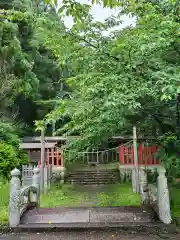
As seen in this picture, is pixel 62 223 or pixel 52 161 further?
pixel 52 161

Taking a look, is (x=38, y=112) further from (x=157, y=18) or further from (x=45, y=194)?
(x=157, y=18)

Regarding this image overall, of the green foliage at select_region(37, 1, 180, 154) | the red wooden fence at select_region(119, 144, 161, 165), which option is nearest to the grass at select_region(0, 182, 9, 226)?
the green foliage at select_region(37, 1, 180, 154)

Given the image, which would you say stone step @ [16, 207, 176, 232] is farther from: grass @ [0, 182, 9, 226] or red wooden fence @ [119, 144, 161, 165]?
red wooden fence @ [119, 144, 161, 165]

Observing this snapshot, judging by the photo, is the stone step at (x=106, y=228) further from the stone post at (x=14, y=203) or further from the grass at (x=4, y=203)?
the grass at (x=4, y=203)

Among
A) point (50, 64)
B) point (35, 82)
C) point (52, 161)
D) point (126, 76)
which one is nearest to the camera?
point (126, 76)

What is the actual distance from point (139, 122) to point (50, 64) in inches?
682

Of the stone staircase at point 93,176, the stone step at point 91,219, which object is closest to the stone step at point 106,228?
the stone step at point 91,219

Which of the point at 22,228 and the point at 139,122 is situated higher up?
the point at 139,122

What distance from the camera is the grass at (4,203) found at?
18.7 ft

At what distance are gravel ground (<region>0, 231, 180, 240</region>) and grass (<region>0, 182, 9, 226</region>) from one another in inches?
28.3

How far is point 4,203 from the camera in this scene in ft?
25.3

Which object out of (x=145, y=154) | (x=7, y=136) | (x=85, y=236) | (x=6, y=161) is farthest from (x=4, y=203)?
(x=145, y=154)

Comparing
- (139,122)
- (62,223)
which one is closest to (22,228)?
(62,223)

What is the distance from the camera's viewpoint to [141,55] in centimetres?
490
